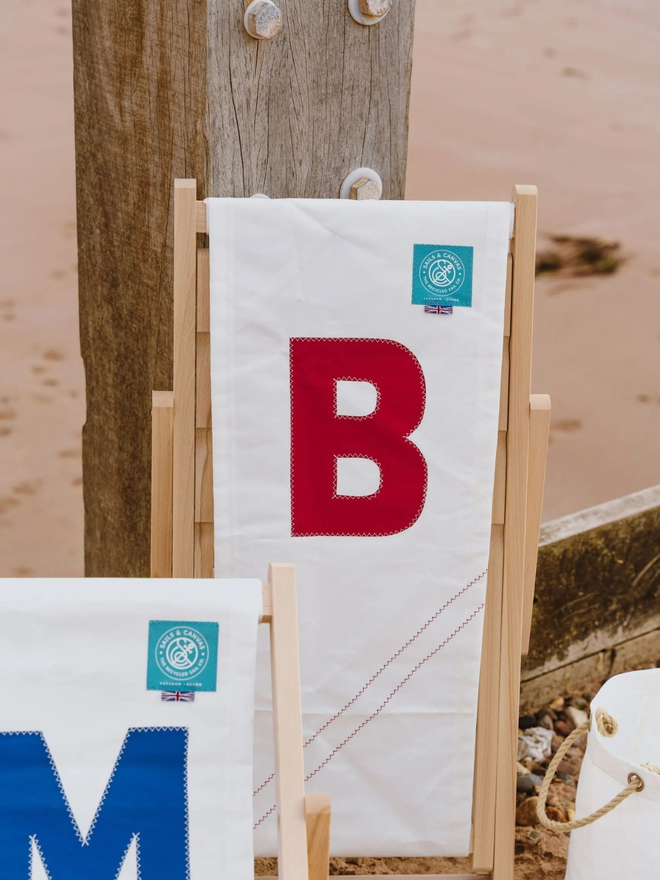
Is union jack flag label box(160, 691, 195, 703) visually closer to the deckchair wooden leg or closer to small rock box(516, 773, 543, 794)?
the deckchair wooden leg

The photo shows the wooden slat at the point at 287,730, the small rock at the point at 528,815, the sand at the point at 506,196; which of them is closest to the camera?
the wooden slat at the point at 287,730

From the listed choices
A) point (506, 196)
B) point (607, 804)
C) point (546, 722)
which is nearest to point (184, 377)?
point (607, 804)

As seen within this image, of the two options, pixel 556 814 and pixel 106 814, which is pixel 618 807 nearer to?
pixel 556 814

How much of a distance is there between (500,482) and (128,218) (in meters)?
0.88

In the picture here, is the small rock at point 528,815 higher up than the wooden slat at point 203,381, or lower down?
lower down

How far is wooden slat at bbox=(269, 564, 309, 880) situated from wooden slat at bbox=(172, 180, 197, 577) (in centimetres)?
44

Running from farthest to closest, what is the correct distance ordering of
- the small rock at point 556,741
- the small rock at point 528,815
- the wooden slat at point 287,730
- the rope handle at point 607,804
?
the small rock at point 556,741
the small rock at point 528,815
the rope handle at point 607,804
the wooden slat at point 287,730

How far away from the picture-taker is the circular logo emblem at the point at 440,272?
1.60 meters

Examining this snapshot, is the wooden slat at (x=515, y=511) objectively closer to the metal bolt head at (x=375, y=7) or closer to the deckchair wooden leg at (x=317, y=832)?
the metal bolt head at (x=375, y=7)

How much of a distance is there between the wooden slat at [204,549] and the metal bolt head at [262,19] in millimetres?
785

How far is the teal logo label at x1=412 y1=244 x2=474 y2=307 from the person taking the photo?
1596 millimetres

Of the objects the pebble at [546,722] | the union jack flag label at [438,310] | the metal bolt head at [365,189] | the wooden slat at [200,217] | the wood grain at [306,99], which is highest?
the wood grain at [306,99]

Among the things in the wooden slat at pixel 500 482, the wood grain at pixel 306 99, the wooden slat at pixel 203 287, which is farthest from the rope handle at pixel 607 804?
the wood grain at pixel 306 99

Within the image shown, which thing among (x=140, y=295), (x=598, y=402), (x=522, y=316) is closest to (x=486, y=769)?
(x=522, y=316)
